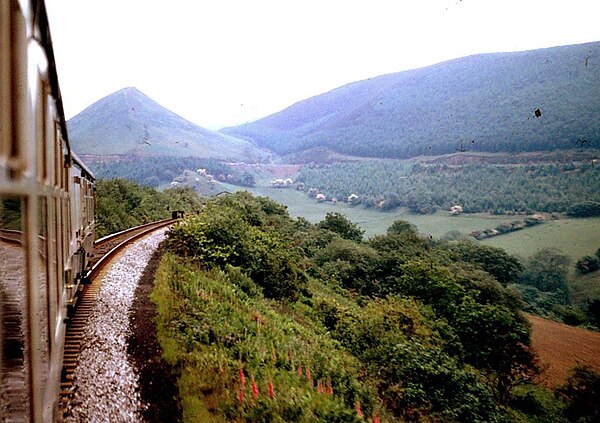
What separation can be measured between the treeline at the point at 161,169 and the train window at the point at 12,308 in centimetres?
9178

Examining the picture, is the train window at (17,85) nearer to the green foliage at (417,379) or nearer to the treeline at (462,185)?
the green foliage at (417,379)

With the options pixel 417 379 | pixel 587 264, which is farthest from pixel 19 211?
pixel 587 264

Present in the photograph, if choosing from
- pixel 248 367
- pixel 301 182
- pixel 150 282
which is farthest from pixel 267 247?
pixel 301 182

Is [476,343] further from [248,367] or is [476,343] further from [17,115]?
[17,115]

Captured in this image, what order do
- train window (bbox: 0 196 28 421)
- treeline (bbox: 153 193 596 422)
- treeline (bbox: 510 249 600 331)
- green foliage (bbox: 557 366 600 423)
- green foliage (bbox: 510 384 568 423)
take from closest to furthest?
train window (bbox: 0 196 28 421)
treeline (bbox: 153 193 596 422)
green foliage (bbox: 557 366 600 423)
green foliage (bbox: 510 384 568 423)
treeline (bbox: 510 249 600 331)

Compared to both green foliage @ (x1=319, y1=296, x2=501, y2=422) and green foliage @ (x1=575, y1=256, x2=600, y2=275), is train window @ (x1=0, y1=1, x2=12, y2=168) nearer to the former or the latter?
green foliage @ (x1=319, y1=296, x2=501, y2=422)

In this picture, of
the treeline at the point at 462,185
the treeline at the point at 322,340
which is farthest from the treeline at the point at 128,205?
the treeline at the point at 462,185

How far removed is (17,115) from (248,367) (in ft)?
Answer: 22.0

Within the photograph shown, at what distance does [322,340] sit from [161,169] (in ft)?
394

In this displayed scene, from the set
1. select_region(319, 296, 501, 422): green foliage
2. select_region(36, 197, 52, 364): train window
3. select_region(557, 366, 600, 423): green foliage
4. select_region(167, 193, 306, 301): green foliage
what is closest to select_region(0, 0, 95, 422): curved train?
select_region(36, 197, 52, 364): train window

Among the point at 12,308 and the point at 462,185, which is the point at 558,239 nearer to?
the point at 462,185

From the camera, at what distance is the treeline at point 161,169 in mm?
107225

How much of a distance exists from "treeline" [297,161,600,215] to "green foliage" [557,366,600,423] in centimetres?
9710

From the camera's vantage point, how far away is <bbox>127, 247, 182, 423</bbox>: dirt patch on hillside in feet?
19.9
